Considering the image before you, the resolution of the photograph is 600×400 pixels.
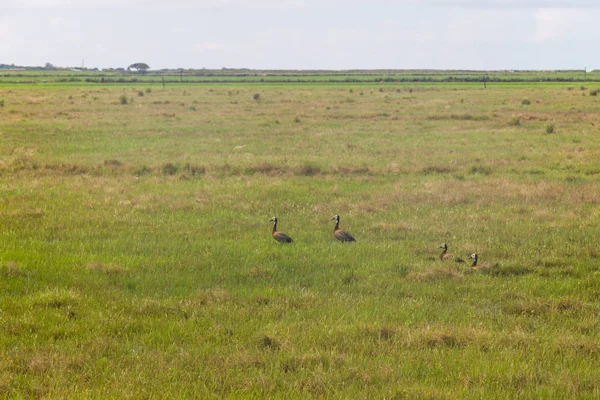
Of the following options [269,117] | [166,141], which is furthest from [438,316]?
[269,117]

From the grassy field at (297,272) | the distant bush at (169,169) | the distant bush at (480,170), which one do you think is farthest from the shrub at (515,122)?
the distant bush at (169,169)

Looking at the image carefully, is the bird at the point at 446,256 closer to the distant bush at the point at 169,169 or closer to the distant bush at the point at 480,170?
the distant bush at the point at 480,170

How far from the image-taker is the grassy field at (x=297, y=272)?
7059 mm

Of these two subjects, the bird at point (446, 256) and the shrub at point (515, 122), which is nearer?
the bird at point (446, 256)

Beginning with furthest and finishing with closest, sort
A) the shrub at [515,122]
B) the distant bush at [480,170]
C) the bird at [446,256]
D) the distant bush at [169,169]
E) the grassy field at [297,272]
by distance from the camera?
the shrub at [515,122] → the distant bush at [480,170] → the distant bush at [169,169] → the bird at [446,256] → the grassy field at [297,272]

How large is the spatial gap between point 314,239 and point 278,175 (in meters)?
7.54

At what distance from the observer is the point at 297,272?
36.7 feet

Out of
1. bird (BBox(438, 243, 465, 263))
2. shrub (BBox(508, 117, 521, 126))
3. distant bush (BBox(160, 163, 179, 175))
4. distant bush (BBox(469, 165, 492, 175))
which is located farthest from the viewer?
shrub (BBox(508, 117, 521, 126))

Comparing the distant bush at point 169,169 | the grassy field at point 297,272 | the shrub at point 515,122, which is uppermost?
the shrub at point 515,122

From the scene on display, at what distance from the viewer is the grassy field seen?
7059mm

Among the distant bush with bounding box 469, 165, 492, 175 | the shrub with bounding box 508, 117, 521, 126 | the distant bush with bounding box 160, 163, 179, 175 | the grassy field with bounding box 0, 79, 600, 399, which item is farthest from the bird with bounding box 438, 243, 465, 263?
the shrub with bounding box 508, 117, 521, 126

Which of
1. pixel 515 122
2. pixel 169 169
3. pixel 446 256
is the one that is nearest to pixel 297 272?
pixel 446 256

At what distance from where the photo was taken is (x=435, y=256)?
1226cm

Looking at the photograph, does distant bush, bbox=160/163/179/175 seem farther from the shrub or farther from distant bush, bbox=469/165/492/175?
the shrub
